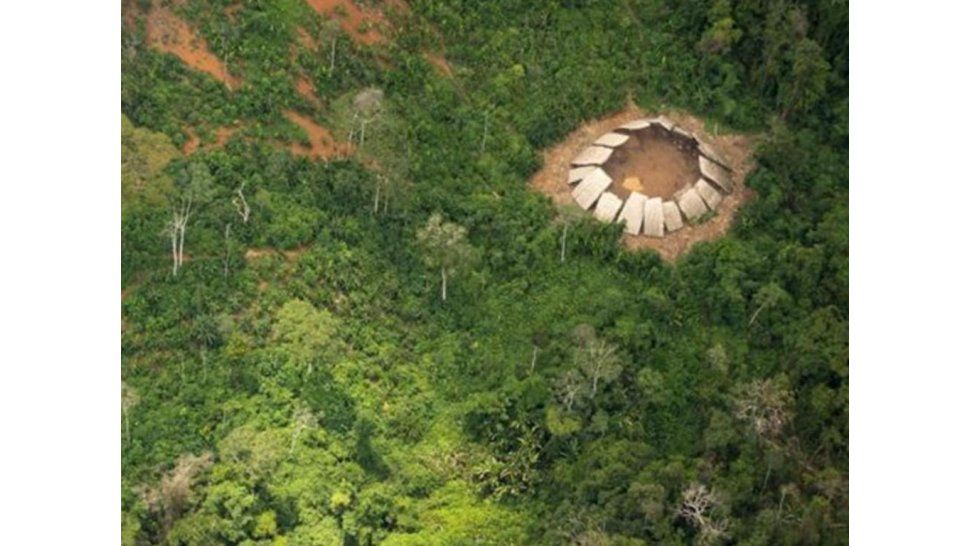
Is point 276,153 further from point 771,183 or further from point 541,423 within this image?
point 771,183

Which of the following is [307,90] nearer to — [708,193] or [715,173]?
[708,193]

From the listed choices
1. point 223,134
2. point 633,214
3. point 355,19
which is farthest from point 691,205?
point 223,134

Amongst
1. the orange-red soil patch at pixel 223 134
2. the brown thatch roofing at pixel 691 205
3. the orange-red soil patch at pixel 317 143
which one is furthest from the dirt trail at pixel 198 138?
the brown thatch roofing at pixel 691 205

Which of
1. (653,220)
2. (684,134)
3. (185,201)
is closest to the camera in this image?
(185,201)

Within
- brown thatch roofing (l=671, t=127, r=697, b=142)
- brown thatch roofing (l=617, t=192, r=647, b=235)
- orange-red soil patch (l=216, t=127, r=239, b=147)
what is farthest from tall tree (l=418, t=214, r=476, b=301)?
brown thatch roofing (l=671, t=127, r=697, b=142)

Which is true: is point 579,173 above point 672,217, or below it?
above

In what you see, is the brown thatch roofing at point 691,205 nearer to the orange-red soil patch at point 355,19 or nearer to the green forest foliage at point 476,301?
the green forest foliage at point 476,301
